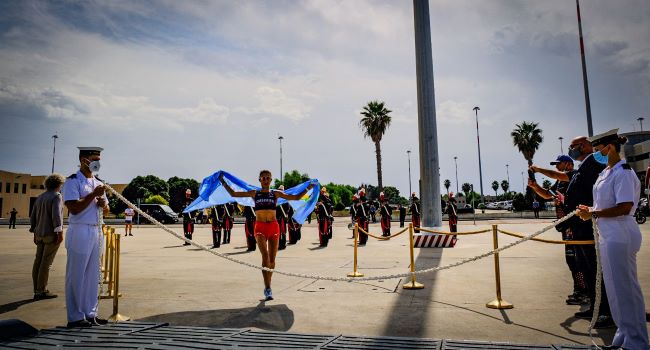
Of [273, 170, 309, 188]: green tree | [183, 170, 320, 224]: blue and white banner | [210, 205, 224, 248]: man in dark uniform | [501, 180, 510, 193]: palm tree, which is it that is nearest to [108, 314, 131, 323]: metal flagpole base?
[183, 170, 320, 224]: blue and white banner

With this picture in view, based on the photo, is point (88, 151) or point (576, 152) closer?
point (88, 151)

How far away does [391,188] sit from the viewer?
190500 mm

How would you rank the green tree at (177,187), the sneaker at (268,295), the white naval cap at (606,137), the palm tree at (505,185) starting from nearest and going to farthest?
the white naval cap at (606,137)
the sneaker at (268,295)
the green tree at (177,187)
the palm tree at (505,185)

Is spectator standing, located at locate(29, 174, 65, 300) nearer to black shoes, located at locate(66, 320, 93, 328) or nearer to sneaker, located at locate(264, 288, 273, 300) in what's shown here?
black shoes, located at locate(66, 320, 93, 328)

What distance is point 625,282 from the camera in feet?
12.0

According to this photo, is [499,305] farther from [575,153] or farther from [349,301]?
[575,153]

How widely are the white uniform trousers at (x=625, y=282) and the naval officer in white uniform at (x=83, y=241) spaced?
5.53 m

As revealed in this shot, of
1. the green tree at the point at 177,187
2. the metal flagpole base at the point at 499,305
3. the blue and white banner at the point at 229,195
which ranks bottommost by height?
the metal flagpole base at the point at 499,305

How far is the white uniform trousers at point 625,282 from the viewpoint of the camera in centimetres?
356

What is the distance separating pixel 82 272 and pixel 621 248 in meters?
5.70

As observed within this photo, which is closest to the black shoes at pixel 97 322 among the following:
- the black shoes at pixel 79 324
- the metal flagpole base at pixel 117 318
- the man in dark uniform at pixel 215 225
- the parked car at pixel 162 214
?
the black shoes at pixel 79 324

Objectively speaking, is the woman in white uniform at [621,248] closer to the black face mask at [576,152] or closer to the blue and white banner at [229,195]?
the black face mask at [576,152]

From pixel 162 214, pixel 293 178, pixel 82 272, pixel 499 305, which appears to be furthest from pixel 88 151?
pixel 293 178

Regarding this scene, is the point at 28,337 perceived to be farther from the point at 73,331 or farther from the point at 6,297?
the point at 6,297
